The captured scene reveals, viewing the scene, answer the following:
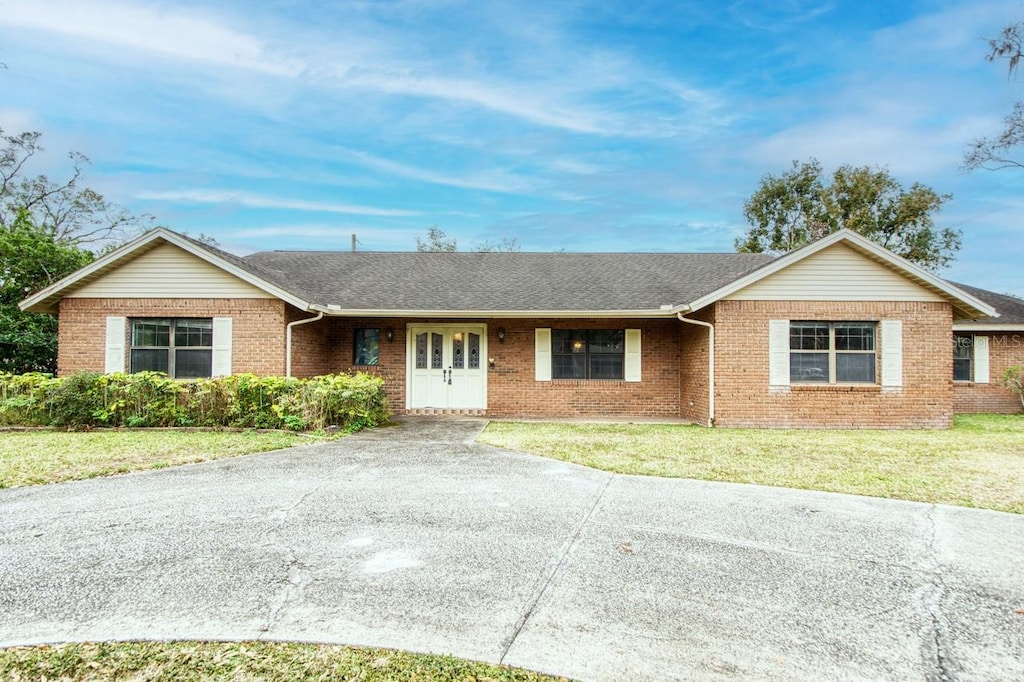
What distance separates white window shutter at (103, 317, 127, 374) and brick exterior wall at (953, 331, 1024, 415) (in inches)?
782

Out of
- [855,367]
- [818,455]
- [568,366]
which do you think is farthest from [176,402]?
[855,367]

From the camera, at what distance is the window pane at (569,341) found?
12805mm

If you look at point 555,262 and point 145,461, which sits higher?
point 555,262

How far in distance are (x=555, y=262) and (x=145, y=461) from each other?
11.2 meters

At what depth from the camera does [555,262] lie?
15711 millimetres

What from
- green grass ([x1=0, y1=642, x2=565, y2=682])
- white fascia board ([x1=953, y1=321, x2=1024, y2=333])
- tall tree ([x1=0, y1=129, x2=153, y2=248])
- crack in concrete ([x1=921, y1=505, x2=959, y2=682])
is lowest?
crack in concrete ([x1=921, y1=505, x2=959, y2=682])

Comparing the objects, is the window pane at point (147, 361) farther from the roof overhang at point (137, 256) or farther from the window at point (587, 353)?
the window at point (587, 353)

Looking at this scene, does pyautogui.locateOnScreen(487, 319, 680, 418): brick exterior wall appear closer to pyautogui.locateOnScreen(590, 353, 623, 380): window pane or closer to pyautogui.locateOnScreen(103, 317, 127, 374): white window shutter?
pyautogui.locateOnScreen(590, 353, 623, 380): window pane

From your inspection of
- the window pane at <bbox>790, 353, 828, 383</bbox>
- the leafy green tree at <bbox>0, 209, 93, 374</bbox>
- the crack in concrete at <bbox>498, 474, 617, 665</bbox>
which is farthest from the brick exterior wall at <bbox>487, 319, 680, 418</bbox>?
the leafy green tree at <bbox>0, 209, 93, 374</bbox>

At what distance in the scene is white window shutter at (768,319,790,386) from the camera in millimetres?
11008

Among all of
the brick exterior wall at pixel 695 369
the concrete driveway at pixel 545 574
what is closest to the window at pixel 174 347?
the concrete driveway at pixel 545 574

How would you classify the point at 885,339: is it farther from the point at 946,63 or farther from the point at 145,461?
the point at 145,461

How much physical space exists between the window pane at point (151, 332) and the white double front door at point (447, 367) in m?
4.99

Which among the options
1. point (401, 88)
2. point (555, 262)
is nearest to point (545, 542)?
point (555, 262)
